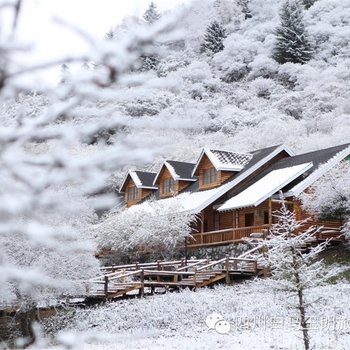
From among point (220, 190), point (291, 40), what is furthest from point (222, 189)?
point (291, 40)

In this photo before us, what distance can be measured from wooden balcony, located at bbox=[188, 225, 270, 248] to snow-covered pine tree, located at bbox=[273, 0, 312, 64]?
4389cm

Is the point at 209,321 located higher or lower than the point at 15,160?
lower

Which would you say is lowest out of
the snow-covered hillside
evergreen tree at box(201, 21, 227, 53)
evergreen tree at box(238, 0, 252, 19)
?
the snow-covered hillside

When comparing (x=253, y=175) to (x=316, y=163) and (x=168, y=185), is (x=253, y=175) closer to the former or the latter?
(x=316, y=163)

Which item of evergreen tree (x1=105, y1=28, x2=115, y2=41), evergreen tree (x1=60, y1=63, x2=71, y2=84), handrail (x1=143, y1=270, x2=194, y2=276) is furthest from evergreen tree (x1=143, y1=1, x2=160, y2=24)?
A: handrail (x1=143, y1=270, x2=194, y2=276)

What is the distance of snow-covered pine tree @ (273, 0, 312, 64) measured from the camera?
70500 millimetres

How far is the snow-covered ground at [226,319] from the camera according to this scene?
571 inches

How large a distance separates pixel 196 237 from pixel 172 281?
7.77 metres

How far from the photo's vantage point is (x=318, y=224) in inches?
1104

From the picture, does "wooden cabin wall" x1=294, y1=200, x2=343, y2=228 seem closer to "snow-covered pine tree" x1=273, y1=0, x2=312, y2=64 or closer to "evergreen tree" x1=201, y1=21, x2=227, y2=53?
"snow-covered pine tree" x1=273, y1=0, x2=312, y2=64

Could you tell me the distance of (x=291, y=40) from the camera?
2820 inches

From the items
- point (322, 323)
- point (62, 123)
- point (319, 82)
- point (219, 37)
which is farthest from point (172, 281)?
point (219, 37)

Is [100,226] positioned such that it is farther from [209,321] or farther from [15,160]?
[15,160]

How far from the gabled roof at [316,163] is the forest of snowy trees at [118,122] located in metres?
0.83
